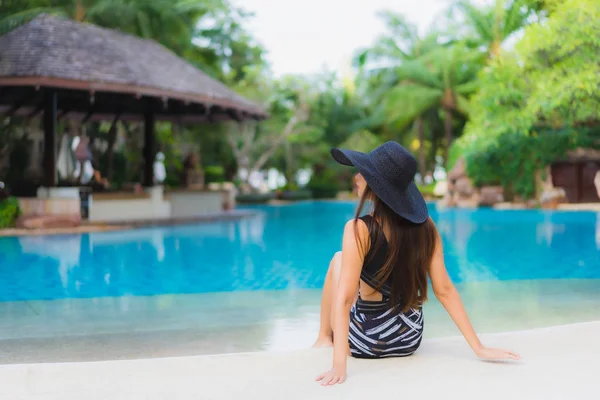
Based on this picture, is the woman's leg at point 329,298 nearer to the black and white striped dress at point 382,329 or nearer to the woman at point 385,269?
the woman at point 385,269

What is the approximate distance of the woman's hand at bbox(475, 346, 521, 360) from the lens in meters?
Answer: 2.96

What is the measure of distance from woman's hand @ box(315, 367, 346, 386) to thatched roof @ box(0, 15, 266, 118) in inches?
547

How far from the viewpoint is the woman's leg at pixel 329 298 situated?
315cm

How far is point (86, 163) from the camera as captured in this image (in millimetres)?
20047

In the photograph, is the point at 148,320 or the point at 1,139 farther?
the point at 1,139

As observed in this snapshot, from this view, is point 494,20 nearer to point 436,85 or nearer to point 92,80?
point 436,85

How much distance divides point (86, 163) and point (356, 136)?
2273 centimetres

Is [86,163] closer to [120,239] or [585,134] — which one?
[120,239]

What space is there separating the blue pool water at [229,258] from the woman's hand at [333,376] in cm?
453

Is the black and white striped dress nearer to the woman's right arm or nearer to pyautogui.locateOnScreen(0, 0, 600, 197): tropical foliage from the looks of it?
the woman's right arm

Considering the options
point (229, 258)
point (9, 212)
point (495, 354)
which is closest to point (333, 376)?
point (495, 354)

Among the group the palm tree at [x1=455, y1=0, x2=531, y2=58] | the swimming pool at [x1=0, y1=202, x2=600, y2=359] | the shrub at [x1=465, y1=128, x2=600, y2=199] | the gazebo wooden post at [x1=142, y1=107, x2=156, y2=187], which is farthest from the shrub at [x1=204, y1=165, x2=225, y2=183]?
the swimming pool at [x1=0, y1=202, x2=600, y2=359]

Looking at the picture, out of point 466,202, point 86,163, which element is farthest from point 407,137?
point 86,163

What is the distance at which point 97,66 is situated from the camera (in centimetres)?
1644
